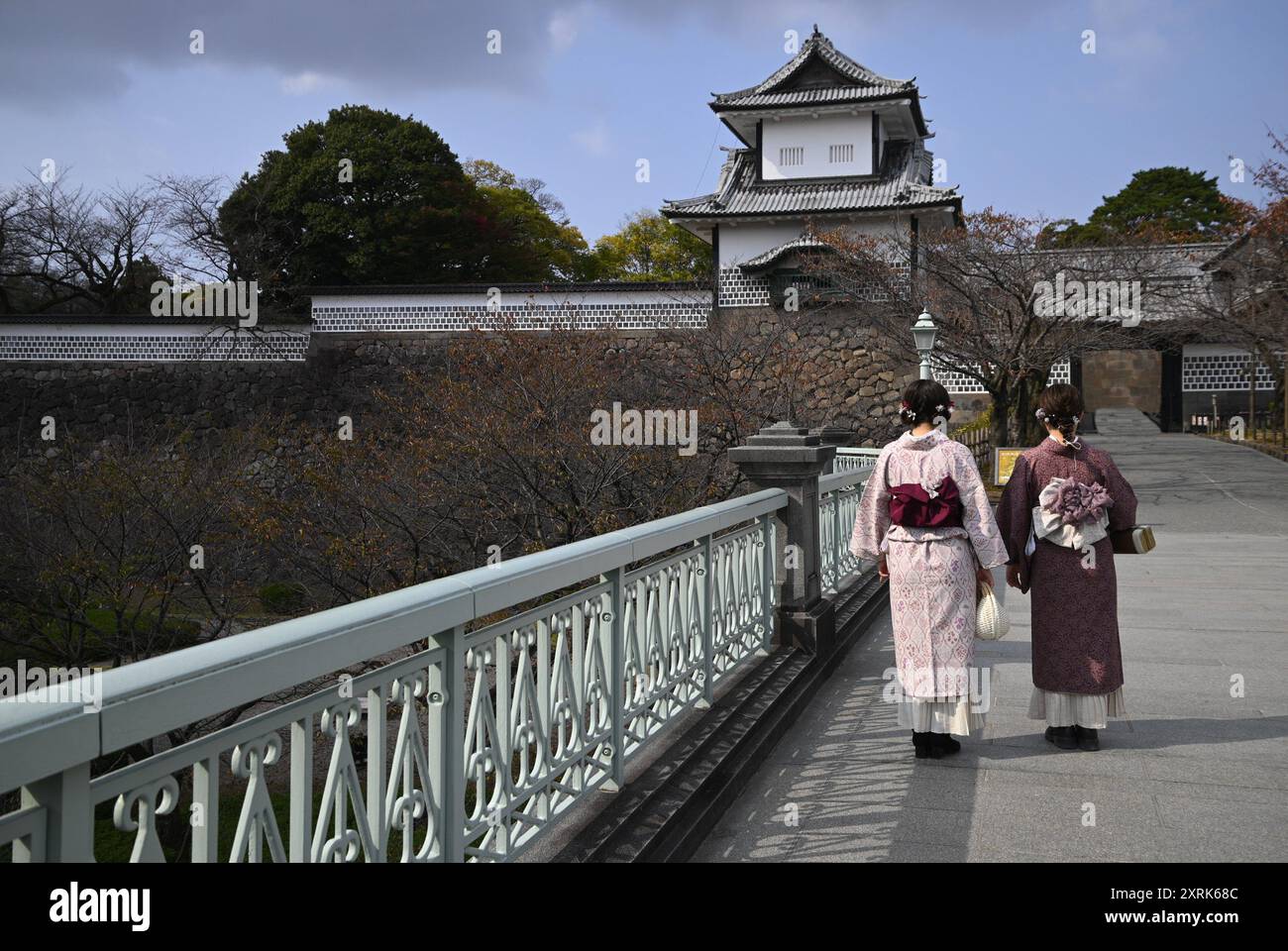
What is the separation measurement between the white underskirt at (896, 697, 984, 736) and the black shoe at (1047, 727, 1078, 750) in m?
0.38

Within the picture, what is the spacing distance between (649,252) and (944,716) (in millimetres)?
41467

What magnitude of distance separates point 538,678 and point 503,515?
963 cm

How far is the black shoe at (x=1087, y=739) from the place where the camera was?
4.89 meters

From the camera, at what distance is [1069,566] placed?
4.81 metres

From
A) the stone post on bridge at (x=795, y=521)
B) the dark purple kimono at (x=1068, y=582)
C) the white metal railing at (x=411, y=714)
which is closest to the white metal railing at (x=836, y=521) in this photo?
the stone post on bridge at (x=795, y=521)

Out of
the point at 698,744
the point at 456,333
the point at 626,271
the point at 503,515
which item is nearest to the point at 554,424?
the point at 503,515

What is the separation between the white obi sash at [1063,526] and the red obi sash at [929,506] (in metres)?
0.39

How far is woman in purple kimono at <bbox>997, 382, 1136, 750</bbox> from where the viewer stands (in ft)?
15.6

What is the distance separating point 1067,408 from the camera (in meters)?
4.83

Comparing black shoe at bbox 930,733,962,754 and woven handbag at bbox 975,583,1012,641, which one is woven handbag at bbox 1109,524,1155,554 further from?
black shoe at bbox 930,733,962,754

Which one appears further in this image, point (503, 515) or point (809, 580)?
point (503, 515)

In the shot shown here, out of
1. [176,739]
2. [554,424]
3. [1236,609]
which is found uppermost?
[554,424]

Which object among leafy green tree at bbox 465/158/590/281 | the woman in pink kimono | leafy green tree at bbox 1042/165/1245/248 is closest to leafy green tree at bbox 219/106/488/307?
leafy green tree at bbox 465/158/590/281
